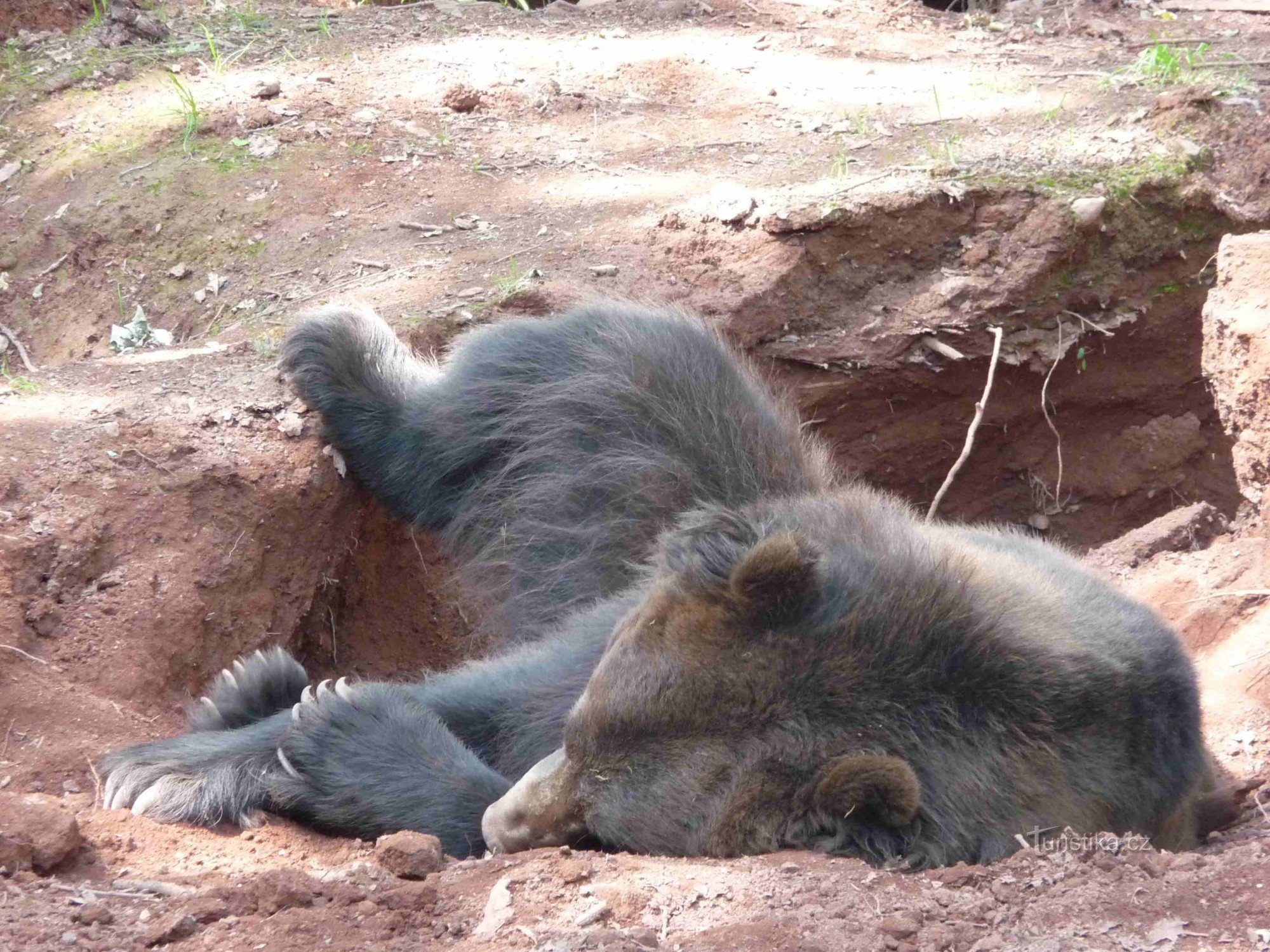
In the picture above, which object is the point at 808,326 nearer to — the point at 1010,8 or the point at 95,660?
the point at 95,660

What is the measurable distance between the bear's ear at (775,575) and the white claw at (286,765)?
4.54 ft

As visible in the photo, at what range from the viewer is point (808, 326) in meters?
5.71

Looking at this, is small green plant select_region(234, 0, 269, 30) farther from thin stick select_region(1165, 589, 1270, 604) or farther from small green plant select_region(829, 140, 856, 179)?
thin stick select_region(1165, 589, 1270, 604)

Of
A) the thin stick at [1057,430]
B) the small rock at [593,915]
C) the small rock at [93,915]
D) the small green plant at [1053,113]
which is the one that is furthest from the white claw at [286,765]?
the small green plant at [1053,113]

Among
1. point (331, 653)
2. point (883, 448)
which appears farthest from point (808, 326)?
point (331, 653)

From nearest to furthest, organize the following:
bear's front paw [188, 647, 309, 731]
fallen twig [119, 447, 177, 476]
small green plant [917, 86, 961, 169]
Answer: bear's front paw [188, 647, 309, 731] → fallen twig [119, 447, 177, 476] → small green plant [917, 86, 961, 169]

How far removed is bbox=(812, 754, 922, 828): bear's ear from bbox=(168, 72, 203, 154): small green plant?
504 cm

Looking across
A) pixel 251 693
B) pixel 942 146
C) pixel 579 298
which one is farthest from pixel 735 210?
pixel 251 693

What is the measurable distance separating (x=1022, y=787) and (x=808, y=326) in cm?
318

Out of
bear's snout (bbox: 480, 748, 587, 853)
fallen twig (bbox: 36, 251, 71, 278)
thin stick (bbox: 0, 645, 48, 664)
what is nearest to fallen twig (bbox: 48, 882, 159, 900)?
bear's snout (bbox: 480, 748, 587, 853)

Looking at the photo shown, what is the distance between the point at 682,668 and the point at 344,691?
1.19 m

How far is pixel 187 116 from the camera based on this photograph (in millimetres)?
6480

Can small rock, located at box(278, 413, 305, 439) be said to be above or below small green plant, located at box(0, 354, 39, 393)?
below

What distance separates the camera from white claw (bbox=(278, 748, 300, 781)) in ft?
11.4
